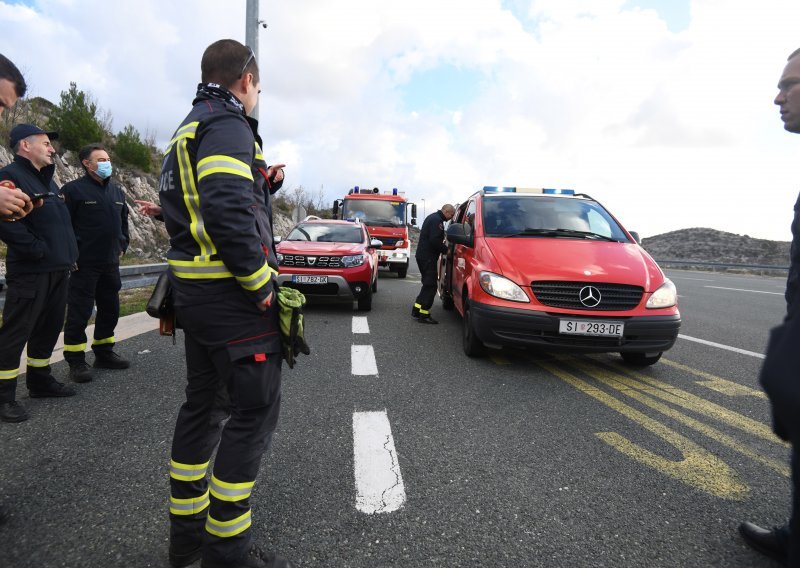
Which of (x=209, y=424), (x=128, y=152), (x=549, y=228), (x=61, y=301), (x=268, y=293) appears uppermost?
(x=128, y=152)

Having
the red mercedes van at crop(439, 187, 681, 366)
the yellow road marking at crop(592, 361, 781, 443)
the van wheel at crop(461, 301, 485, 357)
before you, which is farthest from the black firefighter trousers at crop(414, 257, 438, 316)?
the yellow road marking at crop(592, 361, 781, 443)

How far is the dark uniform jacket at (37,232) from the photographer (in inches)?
127

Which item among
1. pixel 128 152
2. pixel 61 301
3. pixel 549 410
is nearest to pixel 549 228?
pixel 549 410

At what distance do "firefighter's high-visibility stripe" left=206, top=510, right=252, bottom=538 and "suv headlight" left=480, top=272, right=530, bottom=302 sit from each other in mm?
3163

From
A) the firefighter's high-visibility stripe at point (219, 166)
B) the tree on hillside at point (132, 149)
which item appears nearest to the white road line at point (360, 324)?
the firefighter's high-visibility stripe at point (219, 166)

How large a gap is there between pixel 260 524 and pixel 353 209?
Answer: 14233mm

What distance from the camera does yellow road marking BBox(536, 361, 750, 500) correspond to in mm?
2533

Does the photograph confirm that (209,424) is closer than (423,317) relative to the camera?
Yes

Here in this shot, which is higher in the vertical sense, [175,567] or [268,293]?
[268,293]

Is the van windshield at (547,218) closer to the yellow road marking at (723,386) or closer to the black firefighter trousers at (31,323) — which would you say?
the yellow road marking at (723,386)

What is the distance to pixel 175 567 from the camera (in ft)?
6.07

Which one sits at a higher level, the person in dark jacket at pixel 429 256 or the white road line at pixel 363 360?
the person in dark jacket at pixel 429 256

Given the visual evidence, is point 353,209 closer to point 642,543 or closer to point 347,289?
point 347,289

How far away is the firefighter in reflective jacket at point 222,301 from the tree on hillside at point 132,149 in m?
21.9
